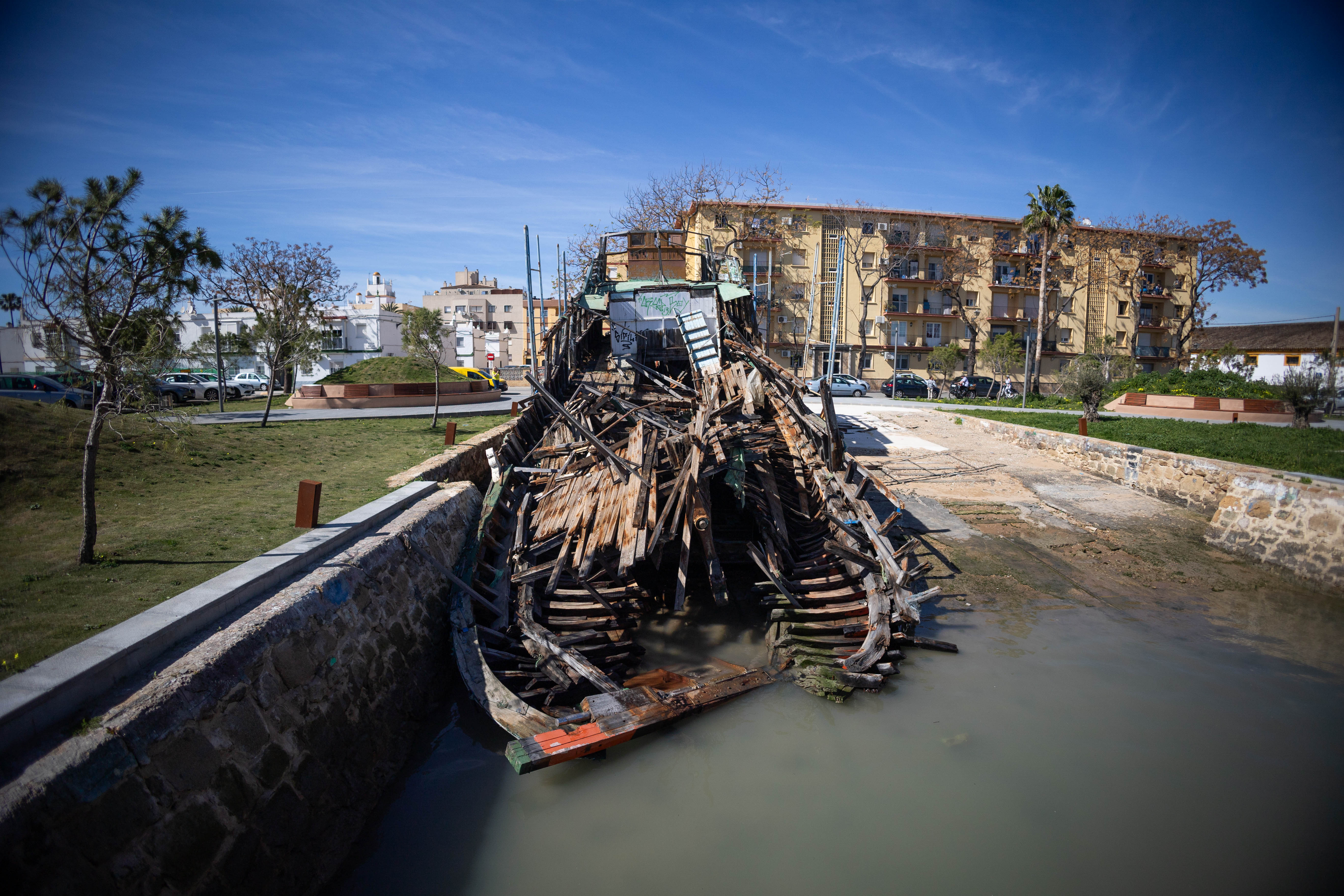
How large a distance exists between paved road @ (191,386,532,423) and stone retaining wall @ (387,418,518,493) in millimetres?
4234

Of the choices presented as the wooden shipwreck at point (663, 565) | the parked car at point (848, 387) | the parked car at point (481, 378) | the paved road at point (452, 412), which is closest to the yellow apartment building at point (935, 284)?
the parked car at point (848, 387)

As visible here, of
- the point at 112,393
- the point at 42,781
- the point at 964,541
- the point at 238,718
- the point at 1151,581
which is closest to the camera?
the point at 42,781

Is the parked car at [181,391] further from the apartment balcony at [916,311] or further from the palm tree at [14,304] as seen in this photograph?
the apartment balcony at [916,311]

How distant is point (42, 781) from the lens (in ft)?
9.17

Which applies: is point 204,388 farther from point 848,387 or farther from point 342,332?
point 848,387

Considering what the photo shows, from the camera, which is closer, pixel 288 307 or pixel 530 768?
pixel 530 768

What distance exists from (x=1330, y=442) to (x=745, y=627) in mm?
14227

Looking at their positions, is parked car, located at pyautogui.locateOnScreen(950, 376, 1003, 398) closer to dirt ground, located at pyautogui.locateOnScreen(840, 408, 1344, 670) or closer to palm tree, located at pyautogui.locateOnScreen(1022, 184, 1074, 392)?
palm tree, located at pyautogui.locateOnScreen(1022, 184, 1074, 392)

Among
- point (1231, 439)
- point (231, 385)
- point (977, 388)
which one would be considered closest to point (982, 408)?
point (1231, 439)

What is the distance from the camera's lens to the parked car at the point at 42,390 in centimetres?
1767

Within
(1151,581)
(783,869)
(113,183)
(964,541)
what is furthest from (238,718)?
(1151,581)

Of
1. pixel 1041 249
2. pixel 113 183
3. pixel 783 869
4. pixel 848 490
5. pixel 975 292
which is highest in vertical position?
pixel 1041 249

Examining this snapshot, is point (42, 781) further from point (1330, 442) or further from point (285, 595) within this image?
point (1330, 442)

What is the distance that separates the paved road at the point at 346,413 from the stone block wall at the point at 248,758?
11986mm
